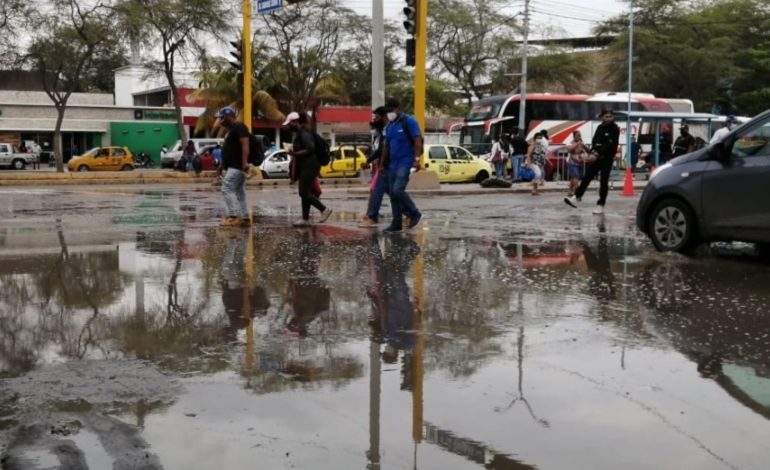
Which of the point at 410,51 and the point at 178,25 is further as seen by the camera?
the point at 178,25

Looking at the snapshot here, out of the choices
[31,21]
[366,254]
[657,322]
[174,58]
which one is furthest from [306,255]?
[174,58]

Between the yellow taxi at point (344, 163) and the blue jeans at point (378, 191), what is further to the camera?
the yellow taxi at point (344, 163)

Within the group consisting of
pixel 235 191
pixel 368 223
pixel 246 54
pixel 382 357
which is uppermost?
pixel 246 54

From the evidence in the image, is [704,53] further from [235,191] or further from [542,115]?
[235,191]

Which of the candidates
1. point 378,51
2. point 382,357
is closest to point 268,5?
point 378,51

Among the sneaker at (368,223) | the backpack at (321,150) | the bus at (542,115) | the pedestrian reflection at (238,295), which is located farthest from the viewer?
the bus at (542,115)

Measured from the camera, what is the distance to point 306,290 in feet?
24.1

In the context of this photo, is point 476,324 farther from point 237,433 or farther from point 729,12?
point 729,12

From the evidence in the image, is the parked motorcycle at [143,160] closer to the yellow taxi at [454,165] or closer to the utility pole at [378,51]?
the yellow taxi at [454,165]

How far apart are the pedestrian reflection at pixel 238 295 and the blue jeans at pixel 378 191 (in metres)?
2.83

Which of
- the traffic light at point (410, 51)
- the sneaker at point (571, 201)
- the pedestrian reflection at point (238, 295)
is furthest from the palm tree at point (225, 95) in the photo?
the pedestrian reflection at point (238, 295)

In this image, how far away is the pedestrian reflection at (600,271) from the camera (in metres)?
7.23

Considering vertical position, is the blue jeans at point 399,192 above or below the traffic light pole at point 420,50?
below

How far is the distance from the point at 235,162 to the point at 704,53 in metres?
49.3
